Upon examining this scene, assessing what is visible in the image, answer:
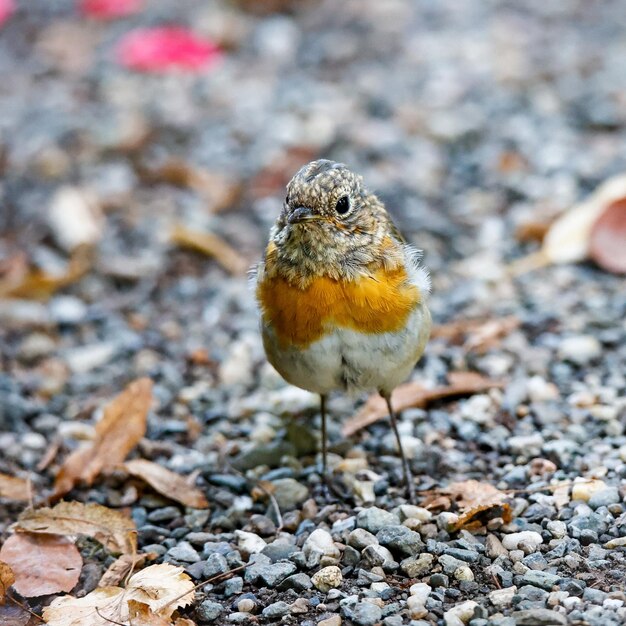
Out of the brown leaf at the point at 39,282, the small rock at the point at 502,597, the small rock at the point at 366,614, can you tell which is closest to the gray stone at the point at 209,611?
the small rock at the point at 366,614

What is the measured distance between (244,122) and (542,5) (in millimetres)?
3344

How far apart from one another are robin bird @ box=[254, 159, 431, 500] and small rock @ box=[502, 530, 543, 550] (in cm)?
77

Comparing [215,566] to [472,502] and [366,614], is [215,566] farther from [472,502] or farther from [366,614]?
[472,502]

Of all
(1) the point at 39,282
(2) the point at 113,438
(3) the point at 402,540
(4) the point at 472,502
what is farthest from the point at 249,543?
(1) the point at 39,282

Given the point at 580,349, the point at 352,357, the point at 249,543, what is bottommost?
the point at 249,543

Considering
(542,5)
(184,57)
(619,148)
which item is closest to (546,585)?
(619,148)

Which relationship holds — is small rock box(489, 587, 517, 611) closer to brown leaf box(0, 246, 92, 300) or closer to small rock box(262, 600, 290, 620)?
small rock box(262, 600, 290, 620)

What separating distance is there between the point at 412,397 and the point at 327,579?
149 centimetres

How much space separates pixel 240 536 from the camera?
403cm

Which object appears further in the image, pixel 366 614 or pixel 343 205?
pixel 343 205

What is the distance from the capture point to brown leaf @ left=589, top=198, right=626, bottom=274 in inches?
231

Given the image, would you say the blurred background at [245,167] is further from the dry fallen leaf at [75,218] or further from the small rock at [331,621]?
the small rock at [331,621]

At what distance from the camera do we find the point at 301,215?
3924 mm

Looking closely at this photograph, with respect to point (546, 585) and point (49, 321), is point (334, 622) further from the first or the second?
point (49, 321)
